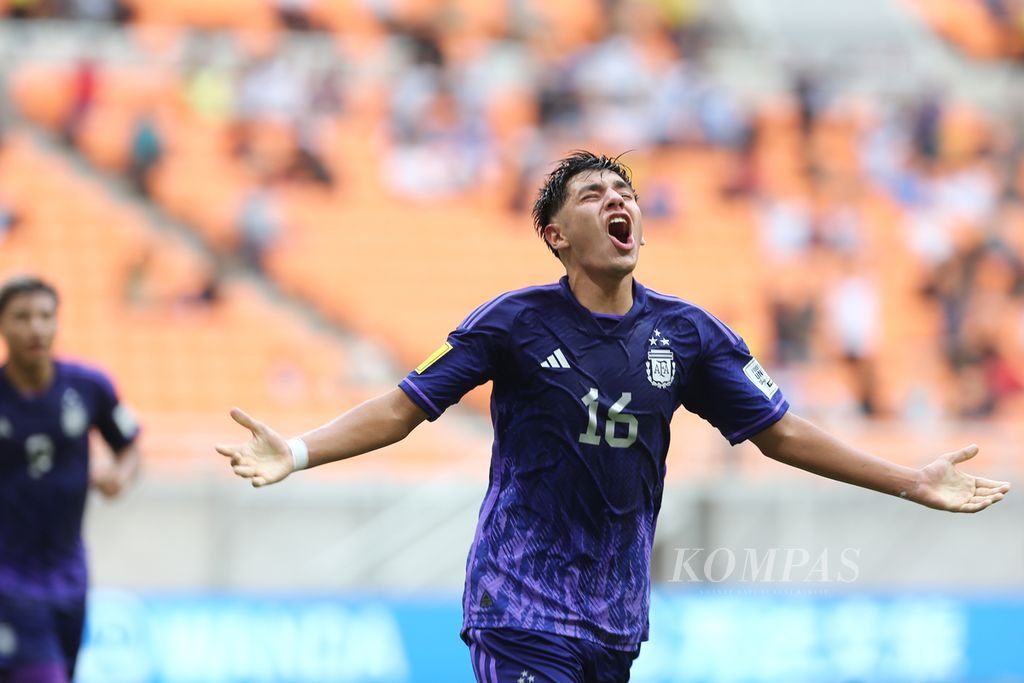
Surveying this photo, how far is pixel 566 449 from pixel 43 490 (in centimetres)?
312

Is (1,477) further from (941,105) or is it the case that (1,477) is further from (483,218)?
(941,105)

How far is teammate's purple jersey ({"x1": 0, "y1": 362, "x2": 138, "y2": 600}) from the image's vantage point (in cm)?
722

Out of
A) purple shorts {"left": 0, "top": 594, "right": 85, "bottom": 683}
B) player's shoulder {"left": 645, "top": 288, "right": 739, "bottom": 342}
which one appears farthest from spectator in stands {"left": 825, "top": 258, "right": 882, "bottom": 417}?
player's shoulder {"left": 645, "top": 288, "right": 739, "bottom": 342}

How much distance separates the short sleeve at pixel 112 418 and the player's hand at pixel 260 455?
2.95 meters

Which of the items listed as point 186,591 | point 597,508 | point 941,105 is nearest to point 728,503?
point 186,591

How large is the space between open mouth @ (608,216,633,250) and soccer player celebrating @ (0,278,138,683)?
10.0 ft

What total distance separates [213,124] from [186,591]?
777 centimetres

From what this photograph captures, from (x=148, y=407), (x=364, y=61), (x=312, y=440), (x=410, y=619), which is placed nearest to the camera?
(x=312, y=440)

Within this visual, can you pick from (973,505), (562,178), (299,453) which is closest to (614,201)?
(562,178)

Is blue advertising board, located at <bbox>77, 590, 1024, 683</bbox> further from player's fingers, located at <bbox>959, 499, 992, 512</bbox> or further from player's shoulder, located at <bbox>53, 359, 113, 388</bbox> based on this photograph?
player's fingers, located at <bbox>959, 499, 992, 512</bbox>

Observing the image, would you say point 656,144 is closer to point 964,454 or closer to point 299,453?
point 964,454

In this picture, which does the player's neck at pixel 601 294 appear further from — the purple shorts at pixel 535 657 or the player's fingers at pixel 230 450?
the player's fingers at pixel 230 450

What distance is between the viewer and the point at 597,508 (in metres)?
5.13

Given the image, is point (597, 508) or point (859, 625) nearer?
point (597, 508)
